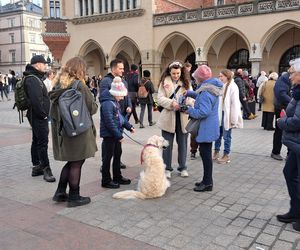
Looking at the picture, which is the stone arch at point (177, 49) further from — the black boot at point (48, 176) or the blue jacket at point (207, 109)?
the blue jacket at point (207, 109)

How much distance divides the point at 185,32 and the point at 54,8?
12810 millimetres

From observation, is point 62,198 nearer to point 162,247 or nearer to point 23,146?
→ point 162,247

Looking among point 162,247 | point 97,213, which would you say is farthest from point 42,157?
point 162,247

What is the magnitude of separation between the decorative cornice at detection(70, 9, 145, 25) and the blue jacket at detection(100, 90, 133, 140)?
22.2m

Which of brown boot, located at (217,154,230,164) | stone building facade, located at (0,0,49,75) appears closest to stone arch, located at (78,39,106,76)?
brown boot, located at (217,154,230,164)

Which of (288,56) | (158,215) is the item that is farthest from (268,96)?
(288,56)

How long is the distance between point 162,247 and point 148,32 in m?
23.7

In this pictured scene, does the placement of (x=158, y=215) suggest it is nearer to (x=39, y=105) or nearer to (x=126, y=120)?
(x=126, y=120)

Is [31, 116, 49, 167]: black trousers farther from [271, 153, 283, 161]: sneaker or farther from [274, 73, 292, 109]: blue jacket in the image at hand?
[271, 153, 283, 161]: sneaker

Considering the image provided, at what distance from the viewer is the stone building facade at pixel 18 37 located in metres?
65.6

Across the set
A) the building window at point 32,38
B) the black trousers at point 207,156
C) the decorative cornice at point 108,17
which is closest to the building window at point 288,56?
the decorative cornice at point 108,17

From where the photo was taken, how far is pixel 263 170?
622cm

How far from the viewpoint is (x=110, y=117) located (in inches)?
190

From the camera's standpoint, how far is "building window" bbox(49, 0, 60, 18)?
30.5 m
